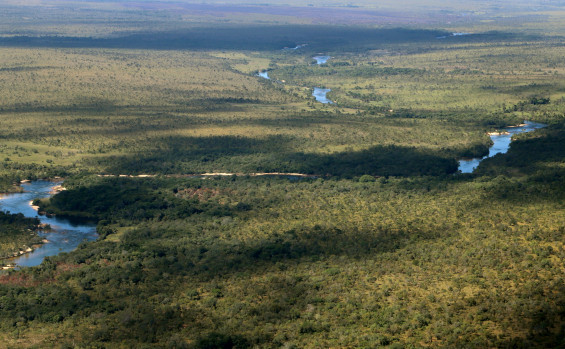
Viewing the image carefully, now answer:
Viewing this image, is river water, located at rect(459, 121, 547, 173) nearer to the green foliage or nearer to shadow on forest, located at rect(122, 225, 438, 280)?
shadow on forest, located at rect(122, 225, 438, 280)

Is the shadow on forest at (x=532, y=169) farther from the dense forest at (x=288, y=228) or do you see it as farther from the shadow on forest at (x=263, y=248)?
the shadow on forest at (x=263, y=248)

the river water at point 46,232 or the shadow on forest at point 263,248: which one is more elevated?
A: the shadow on forest at point 263,248

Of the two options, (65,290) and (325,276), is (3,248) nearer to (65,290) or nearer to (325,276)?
(65,290)

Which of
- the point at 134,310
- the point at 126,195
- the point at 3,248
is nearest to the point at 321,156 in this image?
the point at 126,195

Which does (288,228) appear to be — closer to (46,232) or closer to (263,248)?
(263,248)

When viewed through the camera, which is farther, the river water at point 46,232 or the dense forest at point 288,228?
the river water at point 46,232

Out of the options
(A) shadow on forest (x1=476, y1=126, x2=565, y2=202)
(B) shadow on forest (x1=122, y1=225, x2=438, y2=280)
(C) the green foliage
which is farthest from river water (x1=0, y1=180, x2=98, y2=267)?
(A) shadow on forest (x1=476, y1=126, x2=565, y2=202)

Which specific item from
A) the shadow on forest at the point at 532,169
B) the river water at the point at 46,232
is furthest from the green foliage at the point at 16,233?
the shadow on forest at the point at 532,169
